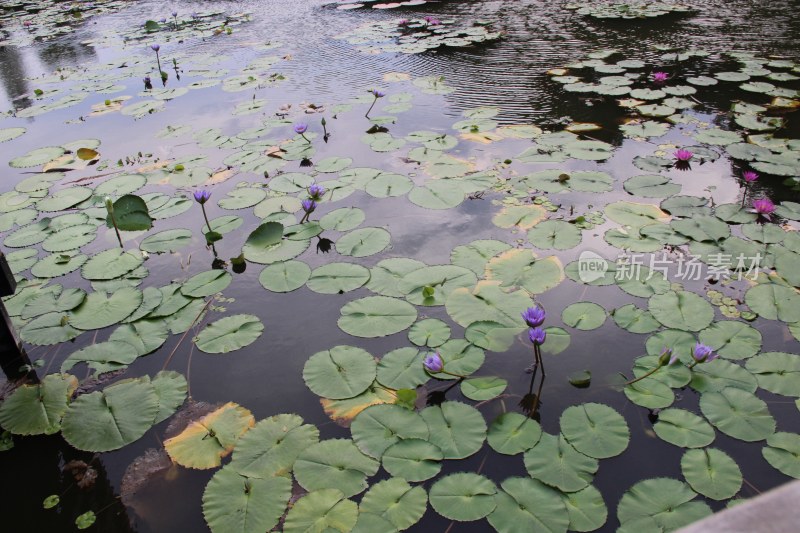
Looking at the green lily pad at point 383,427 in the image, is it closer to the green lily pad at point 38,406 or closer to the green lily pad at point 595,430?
the green lily pad at point 595,430

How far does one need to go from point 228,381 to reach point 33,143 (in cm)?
398

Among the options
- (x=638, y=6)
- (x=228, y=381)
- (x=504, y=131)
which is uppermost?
(x=638, y=6)

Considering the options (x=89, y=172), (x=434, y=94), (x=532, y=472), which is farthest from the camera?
(x=434, y=94)

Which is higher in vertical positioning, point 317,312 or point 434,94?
point 434,94

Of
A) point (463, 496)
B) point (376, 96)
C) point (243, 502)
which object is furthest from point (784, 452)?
point (376, 96)

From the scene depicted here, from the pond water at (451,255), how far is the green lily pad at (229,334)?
0.02 metres

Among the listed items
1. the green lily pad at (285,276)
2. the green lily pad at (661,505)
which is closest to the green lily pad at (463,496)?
the green lily pad at (661,505)

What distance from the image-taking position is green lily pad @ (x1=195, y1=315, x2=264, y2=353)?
2.38 metres

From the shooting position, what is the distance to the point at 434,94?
202 inches

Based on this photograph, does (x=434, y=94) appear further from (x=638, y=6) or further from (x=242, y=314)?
(x=638, y=6)

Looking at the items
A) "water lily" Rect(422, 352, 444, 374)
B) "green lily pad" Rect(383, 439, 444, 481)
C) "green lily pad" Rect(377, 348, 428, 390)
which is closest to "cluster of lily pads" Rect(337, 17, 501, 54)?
"green lily pad" Rect(377, 348, 428, 390)

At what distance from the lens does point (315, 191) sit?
331 cm

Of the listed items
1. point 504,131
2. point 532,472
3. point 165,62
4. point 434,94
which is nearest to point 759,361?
point 532,472

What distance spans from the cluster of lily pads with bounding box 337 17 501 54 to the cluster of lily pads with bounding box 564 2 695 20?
5.70 feet
